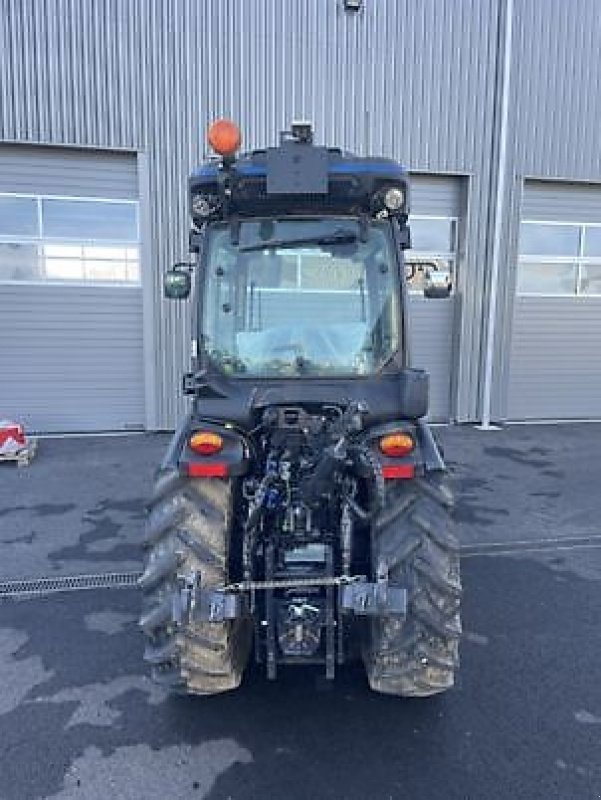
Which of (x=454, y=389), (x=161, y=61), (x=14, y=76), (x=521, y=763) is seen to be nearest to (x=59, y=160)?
(x=14, y=76)

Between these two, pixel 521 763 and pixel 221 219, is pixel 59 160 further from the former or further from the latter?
pixel 521 763

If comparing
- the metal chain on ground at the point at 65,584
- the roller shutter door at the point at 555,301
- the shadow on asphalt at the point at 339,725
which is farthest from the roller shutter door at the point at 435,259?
the shadow on asphalt at the point at 339,725

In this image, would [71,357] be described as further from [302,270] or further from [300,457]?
[300,457]

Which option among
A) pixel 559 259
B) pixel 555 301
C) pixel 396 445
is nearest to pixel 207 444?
pixel 396 445

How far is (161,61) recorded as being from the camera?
7.82m

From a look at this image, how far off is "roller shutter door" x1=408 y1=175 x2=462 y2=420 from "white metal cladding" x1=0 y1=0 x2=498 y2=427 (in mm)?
315

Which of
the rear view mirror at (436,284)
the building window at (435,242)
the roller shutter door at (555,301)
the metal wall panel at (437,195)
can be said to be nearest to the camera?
the rear view mirror at (436,284)

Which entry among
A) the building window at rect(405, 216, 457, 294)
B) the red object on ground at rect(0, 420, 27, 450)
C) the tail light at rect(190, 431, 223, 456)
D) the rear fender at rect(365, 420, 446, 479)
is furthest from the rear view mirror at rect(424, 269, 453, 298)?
the red object on ground at rect(0, 420, 27, 450)

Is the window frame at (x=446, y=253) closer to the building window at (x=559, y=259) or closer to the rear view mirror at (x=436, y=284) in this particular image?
the building window at (x=559, y=259)

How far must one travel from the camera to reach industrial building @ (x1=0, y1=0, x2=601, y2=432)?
7.73 metres

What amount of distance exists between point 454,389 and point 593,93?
16.7 ft

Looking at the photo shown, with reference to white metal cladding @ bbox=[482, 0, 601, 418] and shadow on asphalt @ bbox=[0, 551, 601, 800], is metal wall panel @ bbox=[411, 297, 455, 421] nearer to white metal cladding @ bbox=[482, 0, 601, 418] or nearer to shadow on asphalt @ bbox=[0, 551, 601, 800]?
white metal cladding @ bbox=[482, 0, 601, 418]

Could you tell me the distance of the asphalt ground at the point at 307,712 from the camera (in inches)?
96.2

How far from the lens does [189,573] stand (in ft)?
8.27
